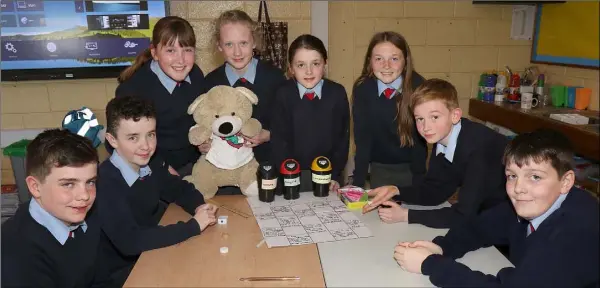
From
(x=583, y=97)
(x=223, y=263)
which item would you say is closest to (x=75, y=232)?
(x=223, y=263)

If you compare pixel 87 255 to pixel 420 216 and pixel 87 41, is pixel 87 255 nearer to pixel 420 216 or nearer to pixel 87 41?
pixel 420 216

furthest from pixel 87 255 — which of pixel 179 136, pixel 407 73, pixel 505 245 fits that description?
pixel 407 73

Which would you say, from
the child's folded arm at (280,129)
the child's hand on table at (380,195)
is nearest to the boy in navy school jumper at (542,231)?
the child's hand on table at (380,195)

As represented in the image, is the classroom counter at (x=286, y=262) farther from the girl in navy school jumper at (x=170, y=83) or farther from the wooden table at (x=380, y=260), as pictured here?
the girl in navy school jumper at (x=170, y=83)

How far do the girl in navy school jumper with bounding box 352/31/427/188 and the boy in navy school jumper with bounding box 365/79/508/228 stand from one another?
415 millimetres

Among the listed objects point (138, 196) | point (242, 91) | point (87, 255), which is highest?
point (242, 91)

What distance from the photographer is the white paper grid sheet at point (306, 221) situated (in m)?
1.42

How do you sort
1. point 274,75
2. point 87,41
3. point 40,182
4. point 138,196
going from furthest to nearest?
point 87,41 → point 274,75 → point 138,196 → point 40,182

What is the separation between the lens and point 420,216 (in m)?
1.54

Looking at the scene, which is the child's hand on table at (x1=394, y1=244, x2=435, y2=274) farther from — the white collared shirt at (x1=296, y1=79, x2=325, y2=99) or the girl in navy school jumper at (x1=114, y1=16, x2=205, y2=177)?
the girl in navy school jumper at (x1=114, y1=16, x2=205, y2=177)

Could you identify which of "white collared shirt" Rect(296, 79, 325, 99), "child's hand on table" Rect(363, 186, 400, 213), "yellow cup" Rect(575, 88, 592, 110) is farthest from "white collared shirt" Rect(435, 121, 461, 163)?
"yellow cup" Rect(575, 88, 592, 110)

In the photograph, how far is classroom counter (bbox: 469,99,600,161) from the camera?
7.36 feet

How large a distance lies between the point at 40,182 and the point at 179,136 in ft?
2.92

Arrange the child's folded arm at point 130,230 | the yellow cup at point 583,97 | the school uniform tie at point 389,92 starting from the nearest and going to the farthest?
the child's folded arm at point 130,230 < the school uniform tie at point 389,92 < the yellow cup at point 583,97
